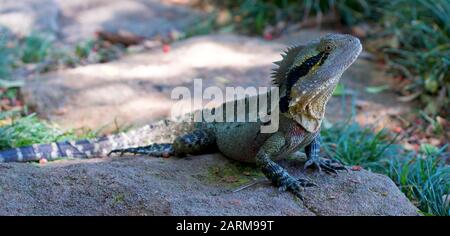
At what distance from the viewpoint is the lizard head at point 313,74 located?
489 centimetres

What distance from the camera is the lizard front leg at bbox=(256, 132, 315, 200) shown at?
486 cm

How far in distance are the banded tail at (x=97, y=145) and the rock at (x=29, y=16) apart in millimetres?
5865

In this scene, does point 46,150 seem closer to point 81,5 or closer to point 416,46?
point 416,46

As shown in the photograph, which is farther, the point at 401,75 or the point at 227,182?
the point at 401,75

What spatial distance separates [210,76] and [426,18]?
3.52m

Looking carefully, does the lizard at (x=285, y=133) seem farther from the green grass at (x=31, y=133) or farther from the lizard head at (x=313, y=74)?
the green grass at (x=31, y=133)

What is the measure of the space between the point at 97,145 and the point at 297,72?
2494 millimetres

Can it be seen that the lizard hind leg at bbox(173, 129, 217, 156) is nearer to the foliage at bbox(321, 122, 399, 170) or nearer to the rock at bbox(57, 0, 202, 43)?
the foliage at bbox(321, 122, 399, 170)

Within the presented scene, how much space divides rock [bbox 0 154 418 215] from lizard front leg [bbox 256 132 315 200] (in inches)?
2.7

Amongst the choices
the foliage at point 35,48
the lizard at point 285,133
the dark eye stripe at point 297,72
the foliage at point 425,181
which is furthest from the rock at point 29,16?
the foliage at point 425,181

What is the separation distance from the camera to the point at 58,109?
7.90 metres

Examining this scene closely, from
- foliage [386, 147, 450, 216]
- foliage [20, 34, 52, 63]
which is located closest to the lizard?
foliage [386, 147, 450, 216]

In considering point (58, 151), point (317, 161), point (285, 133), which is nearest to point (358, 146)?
point (317, 161)
